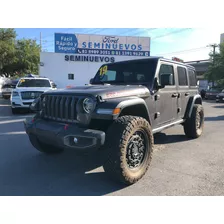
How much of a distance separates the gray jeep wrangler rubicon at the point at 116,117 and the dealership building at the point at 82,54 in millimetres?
18744

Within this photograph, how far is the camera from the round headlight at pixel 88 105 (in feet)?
10.1

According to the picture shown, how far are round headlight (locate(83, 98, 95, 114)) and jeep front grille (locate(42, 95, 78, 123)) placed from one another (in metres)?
0.17

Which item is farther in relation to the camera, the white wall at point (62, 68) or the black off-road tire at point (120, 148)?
the white wall at point (62, 68)

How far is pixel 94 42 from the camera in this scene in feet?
74.3

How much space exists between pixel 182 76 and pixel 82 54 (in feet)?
61.6

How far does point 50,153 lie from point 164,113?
7.93 ft

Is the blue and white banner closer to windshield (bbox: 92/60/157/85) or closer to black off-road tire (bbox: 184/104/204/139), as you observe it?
windshield (bbox: 92/60/157/85)

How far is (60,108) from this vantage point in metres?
3.40

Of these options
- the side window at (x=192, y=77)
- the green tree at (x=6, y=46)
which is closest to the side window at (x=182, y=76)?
the side window at (x=192, y=77)

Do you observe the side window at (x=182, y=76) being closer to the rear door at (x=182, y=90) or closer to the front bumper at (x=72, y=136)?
the rear door at (x=182, y=90)

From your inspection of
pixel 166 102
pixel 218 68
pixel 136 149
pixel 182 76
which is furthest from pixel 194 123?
pixel 218 68

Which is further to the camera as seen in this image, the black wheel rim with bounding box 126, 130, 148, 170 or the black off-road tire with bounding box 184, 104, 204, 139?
the black off-road tire with bounding box 184, 104, 204, 139

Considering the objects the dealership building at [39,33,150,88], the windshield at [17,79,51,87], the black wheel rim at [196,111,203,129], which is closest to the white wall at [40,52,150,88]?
the dealership building at [39,33,150,88]

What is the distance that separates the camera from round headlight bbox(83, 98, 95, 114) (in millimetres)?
3082
